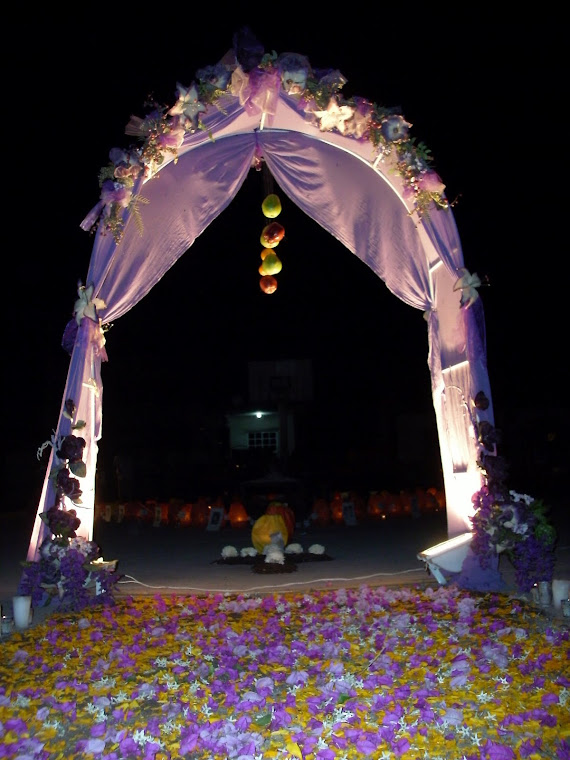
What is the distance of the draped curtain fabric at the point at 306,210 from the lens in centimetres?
617

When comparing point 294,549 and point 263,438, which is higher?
point 263,438

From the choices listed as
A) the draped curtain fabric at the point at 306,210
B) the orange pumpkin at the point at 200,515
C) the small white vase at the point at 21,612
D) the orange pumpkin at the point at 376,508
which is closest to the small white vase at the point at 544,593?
the draped curtain fabric at the point at 306,210

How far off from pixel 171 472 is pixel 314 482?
583 centimetres

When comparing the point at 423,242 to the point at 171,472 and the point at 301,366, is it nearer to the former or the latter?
the point at 171,472

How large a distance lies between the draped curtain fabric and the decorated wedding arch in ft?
0.04

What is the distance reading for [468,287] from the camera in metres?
6.21

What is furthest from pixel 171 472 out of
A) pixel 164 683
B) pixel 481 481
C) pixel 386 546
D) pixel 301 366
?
pixel 164 683

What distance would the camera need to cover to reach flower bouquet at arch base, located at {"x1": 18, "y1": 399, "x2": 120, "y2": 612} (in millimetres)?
5449

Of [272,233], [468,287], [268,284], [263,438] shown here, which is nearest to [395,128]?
[468,287]

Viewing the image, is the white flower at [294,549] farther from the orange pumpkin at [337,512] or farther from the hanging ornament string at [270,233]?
the orange pumpkin at [337,512]

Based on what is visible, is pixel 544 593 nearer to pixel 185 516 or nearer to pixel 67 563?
pixel 67 563

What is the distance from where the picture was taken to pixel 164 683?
12.0ft

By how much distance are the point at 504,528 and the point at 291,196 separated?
369 centimetres

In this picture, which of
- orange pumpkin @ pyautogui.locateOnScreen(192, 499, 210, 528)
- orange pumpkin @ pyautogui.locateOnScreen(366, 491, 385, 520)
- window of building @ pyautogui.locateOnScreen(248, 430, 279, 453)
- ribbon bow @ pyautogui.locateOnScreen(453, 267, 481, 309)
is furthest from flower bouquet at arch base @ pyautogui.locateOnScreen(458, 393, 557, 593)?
window of building @ pyautogui.locateOnScreen(248, 430, 279, 453)
